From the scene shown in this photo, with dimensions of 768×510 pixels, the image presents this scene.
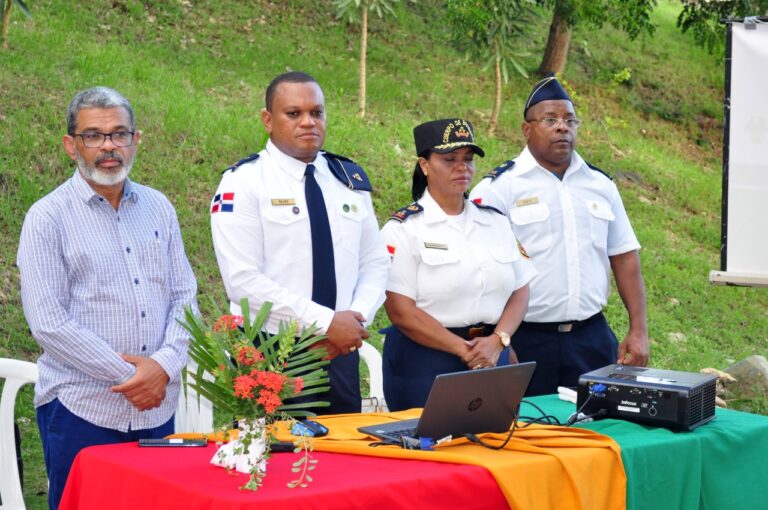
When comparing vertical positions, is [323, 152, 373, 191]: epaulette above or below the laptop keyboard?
above

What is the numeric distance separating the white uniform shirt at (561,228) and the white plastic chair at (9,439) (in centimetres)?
221

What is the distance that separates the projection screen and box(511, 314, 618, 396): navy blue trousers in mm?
1577

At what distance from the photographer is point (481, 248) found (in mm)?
4402

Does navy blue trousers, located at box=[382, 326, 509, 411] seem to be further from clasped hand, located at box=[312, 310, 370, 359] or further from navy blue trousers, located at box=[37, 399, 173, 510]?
navy blue trousers, located at box=[37, 399, 173, 510]

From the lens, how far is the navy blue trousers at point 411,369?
4.25m

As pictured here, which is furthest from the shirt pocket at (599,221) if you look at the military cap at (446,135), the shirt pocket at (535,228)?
the military cap at (446,135)

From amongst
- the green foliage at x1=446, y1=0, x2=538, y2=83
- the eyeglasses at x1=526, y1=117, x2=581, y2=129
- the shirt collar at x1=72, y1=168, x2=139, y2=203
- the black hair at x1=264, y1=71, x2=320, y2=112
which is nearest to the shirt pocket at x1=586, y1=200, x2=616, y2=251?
the eyeglasses at x1=526, y1=117, x2=581, y2=129

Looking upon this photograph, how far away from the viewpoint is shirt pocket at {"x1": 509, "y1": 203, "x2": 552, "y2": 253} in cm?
484

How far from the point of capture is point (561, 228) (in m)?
4.86

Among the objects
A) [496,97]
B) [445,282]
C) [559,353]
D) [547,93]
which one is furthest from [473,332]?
[496,97]

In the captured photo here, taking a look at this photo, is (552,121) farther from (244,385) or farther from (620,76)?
(620,76)

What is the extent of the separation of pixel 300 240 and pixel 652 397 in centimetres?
145

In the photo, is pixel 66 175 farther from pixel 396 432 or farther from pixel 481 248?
pixel 396 432

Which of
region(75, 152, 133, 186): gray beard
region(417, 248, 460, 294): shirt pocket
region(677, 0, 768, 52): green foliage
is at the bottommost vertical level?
region(417, 248, 460, 294): shirt pocket
